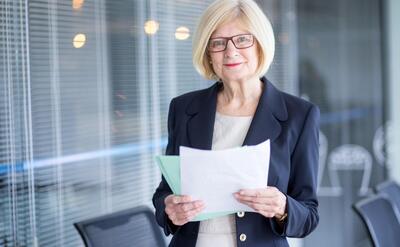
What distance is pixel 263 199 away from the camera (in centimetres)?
A: 187

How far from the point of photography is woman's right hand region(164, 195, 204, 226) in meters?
1.89

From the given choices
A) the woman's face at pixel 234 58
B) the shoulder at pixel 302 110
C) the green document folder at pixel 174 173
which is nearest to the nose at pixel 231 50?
the woman's face at pixel 234 58

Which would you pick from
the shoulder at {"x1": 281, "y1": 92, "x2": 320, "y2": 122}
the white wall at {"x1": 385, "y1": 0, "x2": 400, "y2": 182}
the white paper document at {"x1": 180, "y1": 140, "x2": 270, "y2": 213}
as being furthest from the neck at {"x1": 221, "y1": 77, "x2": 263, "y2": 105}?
the white wall at {"x1": 385, "y1": 0, "x2": 400, "y2": 182}

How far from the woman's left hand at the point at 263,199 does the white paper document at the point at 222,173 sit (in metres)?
0.02

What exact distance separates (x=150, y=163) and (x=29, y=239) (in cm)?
115

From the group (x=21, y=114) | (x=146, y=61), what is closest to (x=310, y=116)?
(x=21, y=114)

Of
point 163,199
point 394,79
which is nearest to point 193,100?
point 163,199

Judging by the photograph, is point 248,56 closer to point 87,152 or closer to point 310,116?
point 310,116

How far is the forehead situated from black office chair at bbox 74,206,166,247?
2.64 feet

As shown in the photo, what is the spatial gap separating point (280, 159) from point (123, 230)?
0.76 meters

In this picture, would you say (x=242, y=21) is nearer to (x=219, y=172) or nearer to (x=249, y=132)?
(x=249, y=132)

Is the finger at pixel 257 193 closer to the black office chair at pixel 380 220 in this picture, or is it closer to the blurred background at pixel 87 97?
the black office chair at pixel 380 220

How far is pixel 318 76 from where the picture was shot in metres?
6.27

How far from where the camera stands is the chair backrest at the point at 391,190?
3.67m
